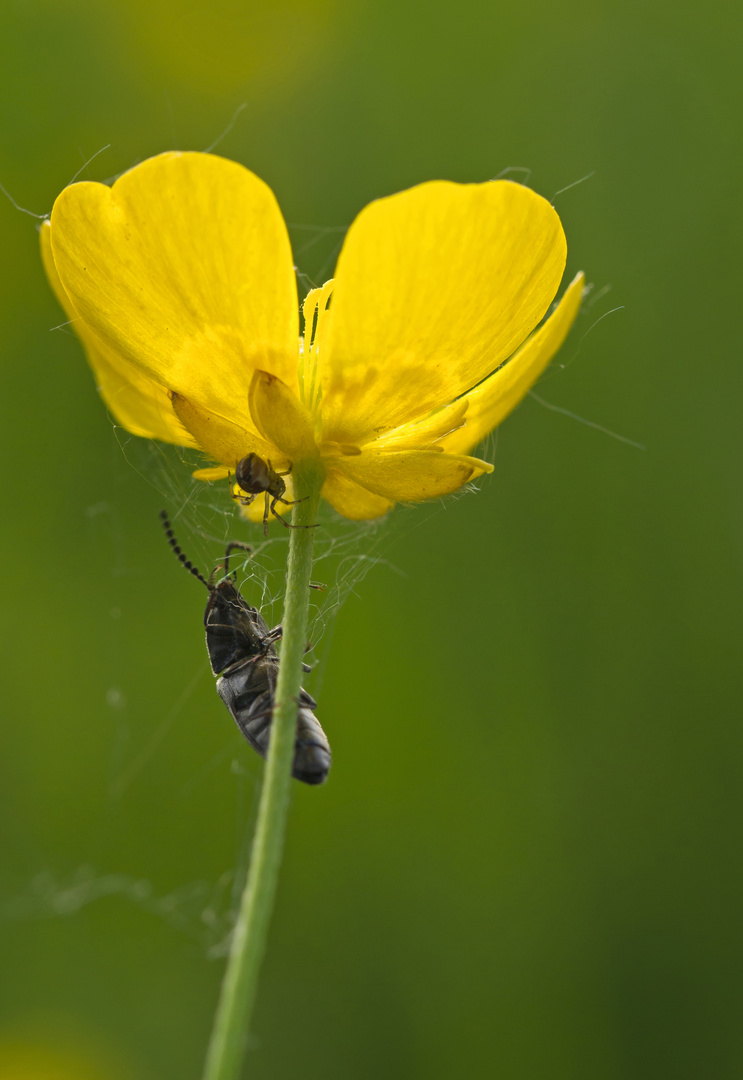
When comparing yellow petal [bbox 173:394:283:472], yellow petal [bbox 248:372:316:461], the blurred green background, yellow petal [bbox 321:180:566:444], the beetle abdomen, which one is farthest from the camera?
the blurred green background

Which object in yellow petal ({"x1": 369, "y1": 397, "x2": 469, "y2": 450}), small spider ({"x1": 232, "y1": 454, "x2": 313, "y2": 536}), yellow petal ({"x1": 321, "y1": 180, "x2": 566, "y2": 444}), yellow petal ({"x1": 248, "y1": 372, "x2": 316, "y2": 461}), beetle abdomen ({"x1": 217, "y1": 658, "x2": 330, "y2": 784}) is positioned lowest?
beetle abdomen ({"x1": 217, "y1": 658, "x2": 330, "y2": 784})

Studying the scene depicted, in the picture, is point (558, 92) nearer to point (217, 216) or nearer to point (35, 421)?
point (35, 421)

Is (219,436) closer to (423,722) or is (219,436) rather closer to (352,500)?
(352,500)

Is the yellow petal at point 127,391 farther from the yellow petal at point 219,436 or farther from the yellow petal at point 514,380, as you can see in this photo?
the yellow petal at point 514,380

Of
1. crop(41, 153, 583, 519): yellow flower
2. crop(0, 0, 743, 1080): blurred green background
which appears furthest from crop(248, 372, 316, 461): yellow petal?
crop(0, 0, 743, 1080): blurred green background

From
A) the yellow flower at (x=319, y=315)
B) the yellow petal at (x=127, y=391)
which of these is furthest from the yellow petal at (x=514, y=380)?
the yellow petal at (x=127, y=391)

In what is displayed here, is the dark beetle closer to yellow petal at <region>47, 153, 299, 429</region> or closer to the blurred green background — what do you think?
yellow petal at <region>47, 153, 299, 429</region>

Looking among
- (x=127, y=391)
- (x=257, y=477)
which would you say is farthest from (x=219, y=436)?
(x=127, y=391)
